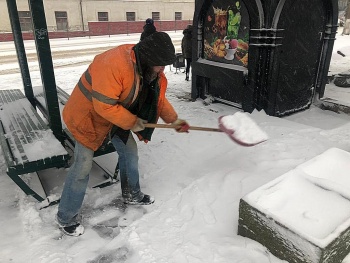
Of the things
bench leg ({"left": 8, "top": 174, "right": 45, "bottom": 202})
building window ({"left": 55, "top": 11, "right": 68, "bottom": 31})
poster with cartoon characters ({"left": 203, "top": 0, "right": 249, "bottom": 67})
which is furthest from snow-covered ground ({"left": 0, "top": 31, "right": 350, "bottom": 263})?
building window ({"left": 55, "top": 11, "right": 68, "bottom": 31})

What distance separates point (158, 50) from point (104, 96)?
0.51m

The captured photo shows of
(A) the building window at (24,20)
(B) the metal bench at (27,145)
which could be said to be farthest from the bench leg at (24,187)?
(A) the building window at (24,20)

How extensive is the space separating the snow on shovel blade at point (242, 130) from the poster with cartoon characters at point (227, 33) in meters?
2.34

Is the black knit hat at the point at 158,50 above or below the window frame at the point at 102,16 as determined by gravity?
below

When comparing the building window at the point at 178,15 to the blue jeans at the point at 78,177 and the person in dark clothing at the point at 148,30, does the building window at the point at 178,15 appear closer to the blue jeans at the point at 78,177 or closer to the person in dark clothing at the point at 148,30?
the person in dark clothing at the point at 148,30

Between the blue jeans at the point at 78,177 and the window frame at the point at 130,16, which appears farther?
the window frame at the point at 130,16

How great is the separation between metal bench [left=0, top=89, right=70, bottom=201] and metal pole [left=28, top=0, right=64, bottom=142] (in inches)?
5.8

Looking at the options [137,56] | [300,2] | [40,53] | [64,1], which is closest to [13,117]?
[40,53]

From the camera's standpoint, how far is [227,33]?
214 inches

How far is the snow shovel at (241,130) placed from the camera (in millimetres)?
2926

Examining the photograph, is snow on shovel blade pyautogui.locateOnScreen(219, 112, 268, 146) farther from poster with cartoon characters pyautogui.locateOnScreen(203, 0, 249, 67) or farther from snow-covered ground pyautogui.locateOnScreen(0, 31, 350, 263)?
poster with cartoon characters pyautogui.locateOnScreen(203, 0, 249, 67)

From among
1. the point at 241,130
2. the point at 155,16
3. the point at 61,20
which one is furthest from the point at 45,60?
the point at 155,16

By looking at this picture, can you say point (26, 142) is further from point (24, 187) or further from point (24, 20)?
point (24, 20)

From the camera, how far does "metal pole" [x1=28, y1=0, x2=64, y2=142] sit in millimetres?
2890
